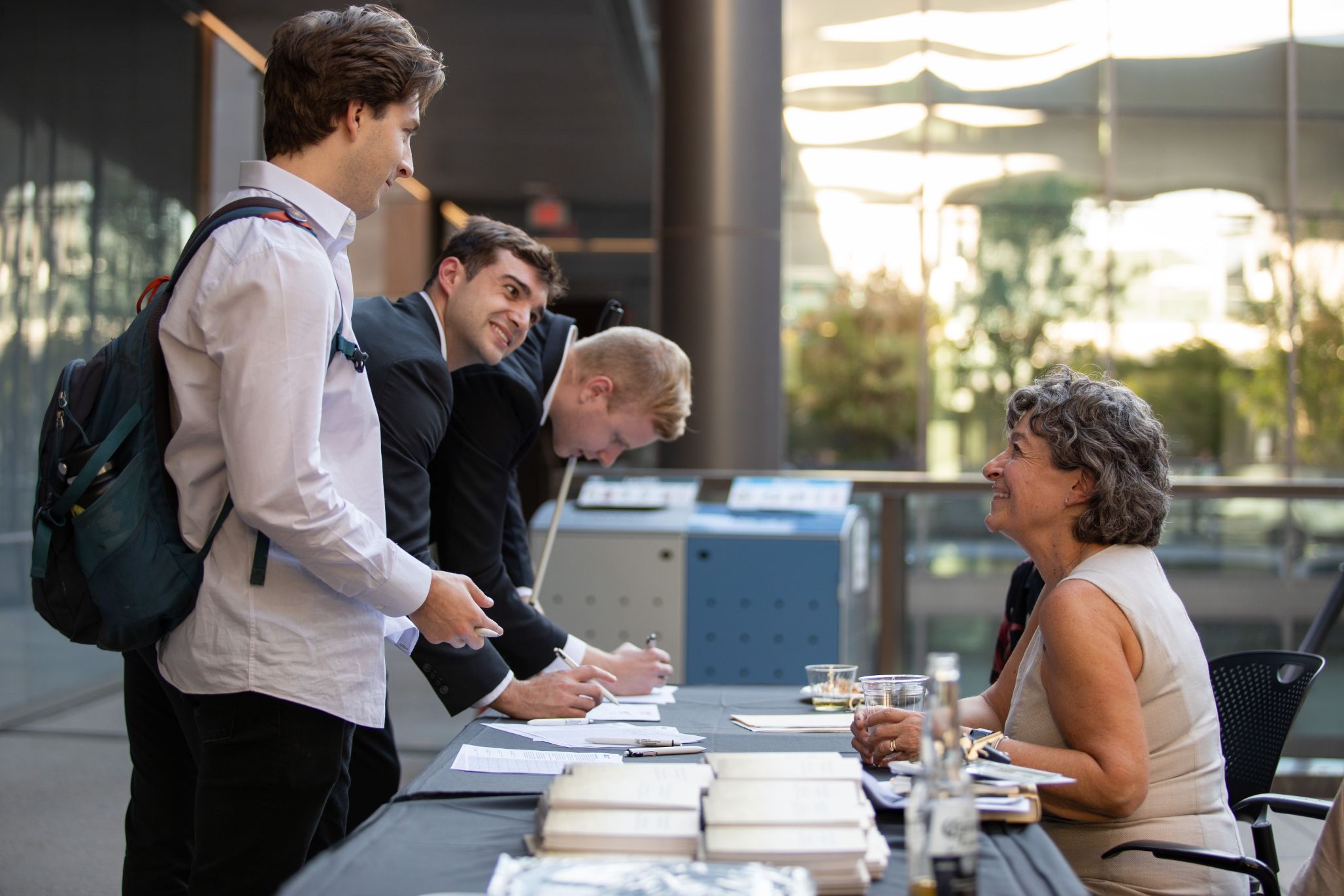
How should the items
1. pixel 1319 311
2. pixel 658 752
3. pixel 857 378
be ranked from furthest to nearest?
pixel 857 378 → pixel 1319 311 → pixel 658 752

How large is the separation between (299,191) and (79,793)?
367 centimetres

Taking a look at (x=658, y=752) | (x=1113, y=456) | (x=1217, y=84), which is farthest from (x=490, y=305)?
(x=1217, y=84)

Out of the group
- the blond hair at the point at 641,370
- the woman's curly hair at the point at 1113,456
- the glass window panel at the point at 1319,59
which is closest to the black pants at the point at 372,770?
the blond hair at the point at 641,370

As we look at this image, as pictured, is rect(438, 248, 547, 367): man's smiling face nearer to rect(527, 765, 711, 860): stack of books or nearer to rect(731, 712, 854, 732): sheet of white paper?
rect(731, 712, 854, 732): sheet of white paper

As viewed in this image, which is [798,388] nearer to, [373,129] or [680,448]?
[680,448]

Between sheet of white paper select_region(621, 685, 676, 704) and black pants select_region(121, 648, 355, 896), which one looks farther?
sheet of white paper select_region(621, 685, 676, 704)

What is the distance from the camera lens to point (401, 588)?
1.72 meters

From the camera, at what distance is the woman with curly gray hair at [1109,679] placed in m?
1.81

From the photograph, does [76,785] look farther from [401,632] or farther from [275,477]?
[275,477]

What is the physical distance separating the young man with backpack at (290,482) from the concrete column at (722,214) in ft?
14.8

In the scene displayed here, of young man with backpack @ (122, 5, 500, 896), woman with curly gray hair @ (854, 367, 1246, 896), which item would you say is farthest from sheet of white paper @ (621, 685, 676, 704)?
young man with backpack @ (122, 5, 500, 896)

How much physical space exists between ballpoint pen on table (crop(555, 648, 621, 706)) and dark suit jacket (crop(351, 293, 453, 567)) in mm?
421

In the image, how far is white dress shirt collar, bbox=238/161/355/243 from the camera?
69.4 inches

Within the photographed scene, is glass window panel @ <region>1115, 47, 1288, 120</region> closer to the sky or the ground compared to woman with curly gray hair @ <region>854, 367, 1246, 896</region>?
closer to the sky
